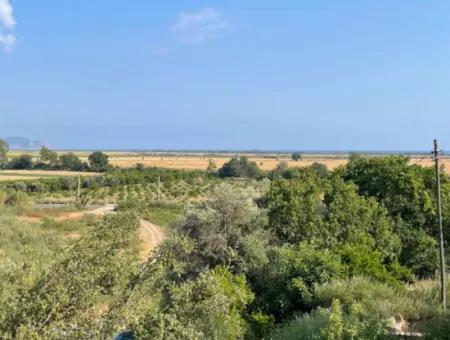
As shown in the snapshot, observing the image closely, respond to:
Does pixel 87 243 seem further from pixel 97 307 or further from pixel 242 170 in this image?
pixel 242 170

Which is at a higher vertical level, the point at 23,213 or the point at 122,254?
the point at 122,254

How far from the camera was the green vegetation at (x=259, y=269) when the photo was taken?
324 inches

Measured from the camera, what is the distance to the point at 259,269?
20422 millimetres

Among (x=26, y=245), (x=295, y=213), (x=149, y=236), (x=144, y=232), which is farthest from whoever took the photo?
(x=144, y=232)

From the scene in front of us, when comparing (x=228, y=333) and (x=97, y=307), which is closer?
(x=97, y=307)

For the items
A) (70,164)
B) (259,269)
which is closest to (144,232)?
(259,269)

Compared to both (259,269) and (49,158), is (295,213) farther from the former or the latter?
(49,158)

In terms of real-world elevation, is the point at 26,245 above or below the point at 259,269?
below

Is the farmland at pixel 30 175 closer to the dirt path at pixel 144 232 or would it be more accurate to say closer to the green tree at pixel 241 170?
the green tree at pixel 241 170

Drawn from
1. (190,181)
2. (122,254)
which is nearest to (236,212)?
(122,254)

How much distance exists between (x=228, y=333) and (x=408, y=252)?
37.6 feet

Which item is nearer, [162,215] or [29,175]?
[162,215]

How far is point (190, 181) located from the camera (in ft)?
308

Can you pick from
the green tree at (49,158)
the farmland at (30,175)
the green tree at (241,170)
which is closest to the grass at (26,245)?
the farmland at (30,175)
